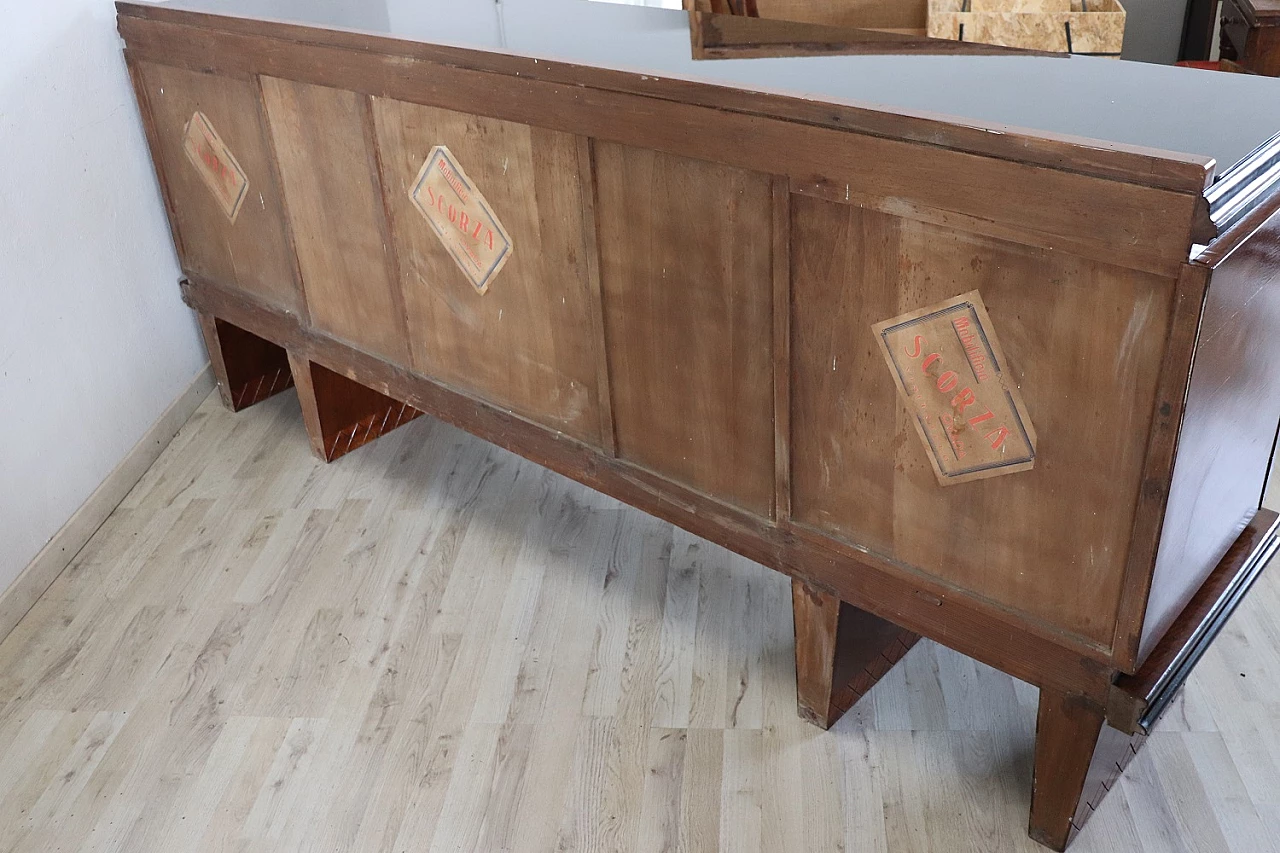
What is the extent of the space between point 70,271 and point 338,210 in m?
0.62

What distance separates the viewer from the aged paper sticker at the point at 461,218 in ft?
5.60

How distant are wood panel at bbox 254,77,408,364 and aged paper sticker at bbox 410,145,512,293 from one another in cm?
13

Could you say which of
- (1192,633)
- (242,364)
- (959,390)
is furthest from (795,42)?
(242,364)

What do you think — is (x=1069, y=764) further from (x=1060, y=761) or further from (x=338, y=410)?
(x=338, y=410)

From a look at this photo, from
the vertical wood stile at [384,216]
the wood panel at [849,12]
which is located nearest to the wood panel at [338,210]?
the vertical wood stile at [384,216]

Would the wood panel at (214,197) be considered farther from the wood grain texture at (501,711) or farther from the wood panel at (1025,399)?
the wood panel at (1025,399)

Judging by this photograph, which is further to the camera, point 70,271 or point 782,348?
point 70,271

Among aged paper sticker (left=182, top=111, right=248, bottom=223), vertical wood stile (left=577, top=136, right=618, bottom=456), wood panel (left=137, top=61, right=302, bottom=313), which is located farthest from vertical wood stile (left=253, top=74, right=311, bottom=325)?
vertical wood stile (left=577, top=136, right=618, bottom=456)

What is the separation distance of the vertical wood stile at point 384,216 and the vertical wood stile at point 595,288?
1.46 ft

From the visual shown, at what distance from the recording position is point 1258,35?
2.82 meters

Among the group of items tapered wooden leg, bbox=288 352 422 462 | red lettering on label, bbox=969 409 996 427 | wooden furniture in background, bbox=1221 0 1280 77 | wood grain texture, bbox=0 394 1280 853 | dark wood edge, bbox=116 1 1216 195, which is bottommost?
wood grain texture, bbox=0 394 1280 853

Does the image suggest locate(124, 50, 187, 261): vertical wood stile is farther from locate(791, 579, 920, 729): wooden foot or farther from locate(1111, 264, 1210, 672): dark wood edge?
locate(1111, 264, 1210, 672): dark wood edge

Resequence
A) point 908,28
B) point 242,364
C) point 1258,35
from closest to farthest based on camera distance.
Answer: point 242,364 → point 1258,35 → point 908,28

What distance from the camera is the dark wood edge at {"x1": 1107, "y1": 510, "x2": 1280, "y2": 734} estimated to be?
4.23ft
